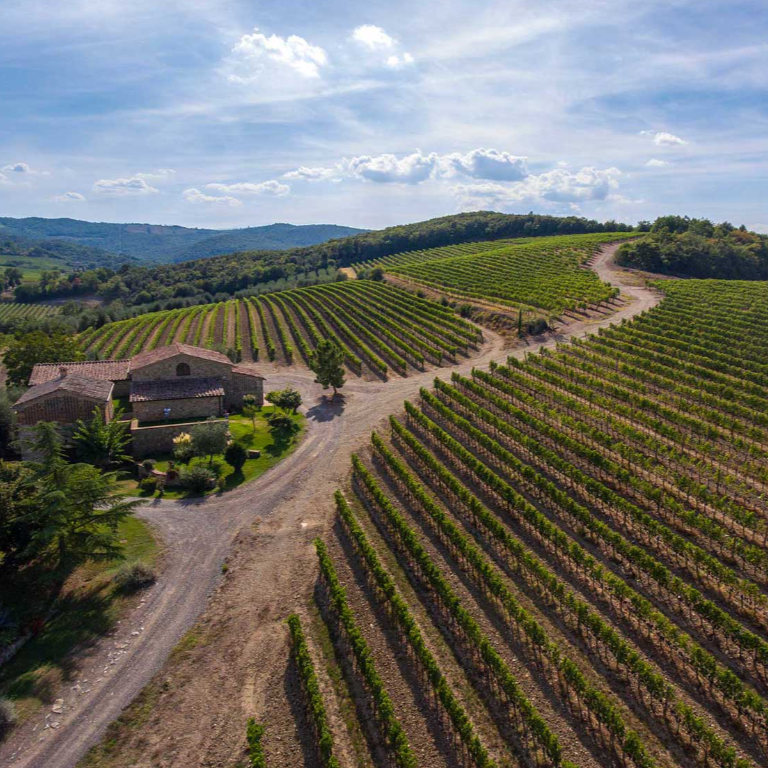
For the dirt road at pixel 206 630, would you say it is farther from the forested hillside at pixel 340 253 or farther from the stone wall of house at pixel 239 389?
the forested hillside at pixel 340 253

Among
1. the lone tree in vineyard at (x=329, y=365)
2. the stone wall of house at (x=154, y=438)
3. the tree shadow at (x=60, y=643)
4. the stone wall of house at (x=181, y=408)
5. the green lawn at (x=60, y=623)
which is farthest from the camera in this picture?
the lone tree in vineyard at (x=329, y=365)

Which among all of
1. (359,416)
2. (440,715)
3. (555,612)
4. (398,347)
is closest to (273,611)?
(440,715)

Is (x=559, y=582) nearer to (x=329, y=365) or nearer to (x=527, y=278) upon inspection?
(x=329, y=365)

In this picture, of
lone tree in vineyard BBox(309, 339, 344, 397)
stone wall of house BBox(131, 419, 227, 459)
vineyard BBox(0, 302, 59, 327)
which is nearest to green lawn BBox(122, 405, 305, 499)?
stone wall of house BBox(131, 419, 227, 459)

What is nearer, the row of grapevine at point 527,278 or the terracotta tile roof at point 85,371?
the terracotta tile roof at point 85,371

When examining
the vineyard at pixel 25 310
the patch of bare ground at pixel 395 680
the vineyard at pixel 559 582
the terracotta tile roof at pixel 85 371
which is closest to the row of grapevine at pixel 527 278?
the vineyard at pixel 559 582

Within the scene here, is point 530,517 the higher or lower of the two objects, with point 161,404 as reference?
lower

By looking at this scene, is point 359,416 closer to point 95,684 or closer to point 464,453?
point 464,453
